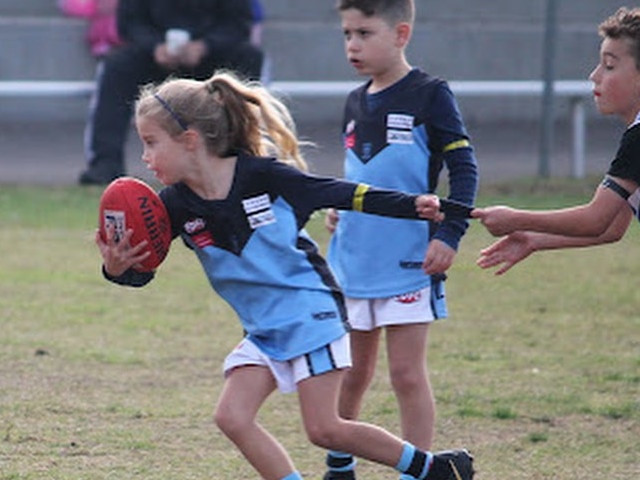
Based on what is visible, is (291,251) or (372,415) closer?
(291,251)

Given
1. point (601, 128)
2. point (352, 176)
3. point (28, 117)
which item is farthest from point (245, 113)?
A: point (601, 128)

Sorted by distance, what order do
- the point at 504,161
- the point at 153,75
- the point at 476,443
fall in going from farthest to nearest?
the point at 504,161, the point at 153,75, the point at 476,443

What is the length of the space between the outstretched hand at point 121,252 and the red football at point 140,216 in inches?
0.5

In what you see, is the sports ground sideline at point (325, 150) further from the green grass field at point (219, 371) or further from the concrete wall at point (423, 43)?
the green grass field at point (219, 371)

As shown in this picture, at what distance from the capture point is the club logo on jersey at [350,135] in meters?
5.90

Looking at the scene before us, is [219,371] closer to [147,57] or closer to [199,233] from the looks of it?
[199,233]

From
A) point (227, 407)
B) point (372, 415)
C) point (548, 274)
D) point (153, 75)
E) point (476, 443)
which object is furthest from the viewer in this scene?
point (153, 75)

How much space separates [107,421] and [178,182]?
1.78m

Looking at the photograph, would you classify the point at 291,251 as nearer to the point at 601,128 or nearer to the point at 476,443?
the point at 476,443

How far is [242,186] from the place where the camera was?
4961 millimetres

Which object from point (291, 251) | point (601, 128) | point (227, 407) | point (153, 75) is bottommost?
point (601, 128)

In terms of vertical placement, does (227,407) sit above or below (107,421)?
above

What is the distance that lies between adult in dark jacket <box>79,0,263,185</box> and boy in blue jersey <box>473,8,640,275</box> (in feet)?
29.2

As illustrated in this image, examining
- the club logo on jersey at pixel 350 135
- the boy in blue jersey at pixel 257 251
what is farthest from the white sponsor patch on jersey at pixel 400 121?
the boy in blue jersey at pixel 257 251
